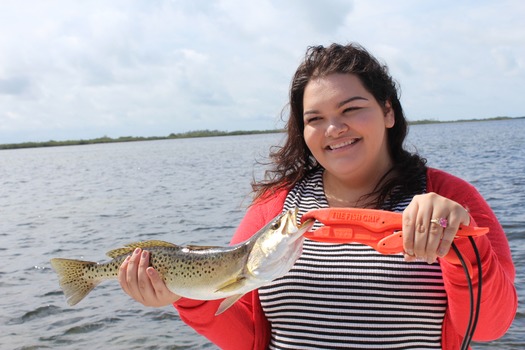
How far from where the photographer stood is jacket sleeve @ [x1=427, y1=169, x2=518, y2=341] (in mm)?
2588

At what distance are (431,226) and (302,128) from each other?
5.79ft

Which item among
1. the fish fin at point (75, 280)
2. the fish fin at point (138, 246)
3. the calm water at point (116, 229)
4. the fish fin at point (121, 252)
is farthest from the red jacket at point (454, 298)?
the calm water at point (116, 229)

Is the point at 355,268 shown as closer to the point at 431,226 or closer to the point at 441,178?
the point at 441,178

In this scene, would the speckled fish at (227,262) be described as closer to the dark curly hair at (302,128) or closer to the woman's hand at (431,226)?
the woman's hand at (431,226)

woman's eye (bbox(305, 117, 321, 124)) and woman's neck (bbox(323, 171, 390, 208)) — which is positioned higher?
woman's eye (bbox(305, 117, 321, 124))

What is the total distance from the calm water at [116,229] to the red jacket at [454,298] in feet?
4.67

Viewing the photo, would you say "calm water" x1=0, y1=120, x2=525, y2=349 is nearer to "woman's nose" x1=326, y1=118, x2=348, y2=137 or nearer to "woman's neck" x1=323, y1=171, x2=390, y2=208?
"woman's neck" x1=323, y1=171, x2=390, y2=208

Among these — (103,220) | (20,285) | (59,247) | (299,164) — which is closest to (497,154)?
(103,220)

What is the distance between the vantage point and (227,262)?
3.09m

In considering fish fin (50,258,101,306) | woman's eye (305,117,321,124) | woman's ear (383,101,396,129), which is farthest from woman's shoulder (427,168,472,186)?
fish fin (50,258,101,306)

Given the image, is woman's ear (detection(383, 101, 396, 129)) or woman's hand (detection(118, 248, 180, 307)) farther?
woman's ear (detection(383, 101, 396, 129))

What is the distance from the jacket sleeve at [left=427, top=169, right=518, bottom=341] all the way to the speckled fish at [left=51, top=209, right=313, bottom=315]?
2.49ft

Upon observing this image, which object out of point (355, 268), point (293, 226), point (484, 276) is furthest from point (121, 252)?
point (484, 276)

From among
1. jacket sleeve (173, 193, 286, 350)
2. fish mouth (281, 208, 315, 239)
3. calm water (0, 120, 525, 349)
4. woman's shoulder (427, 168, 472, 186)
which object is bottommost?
calm water (0, 120, 525, 349)
